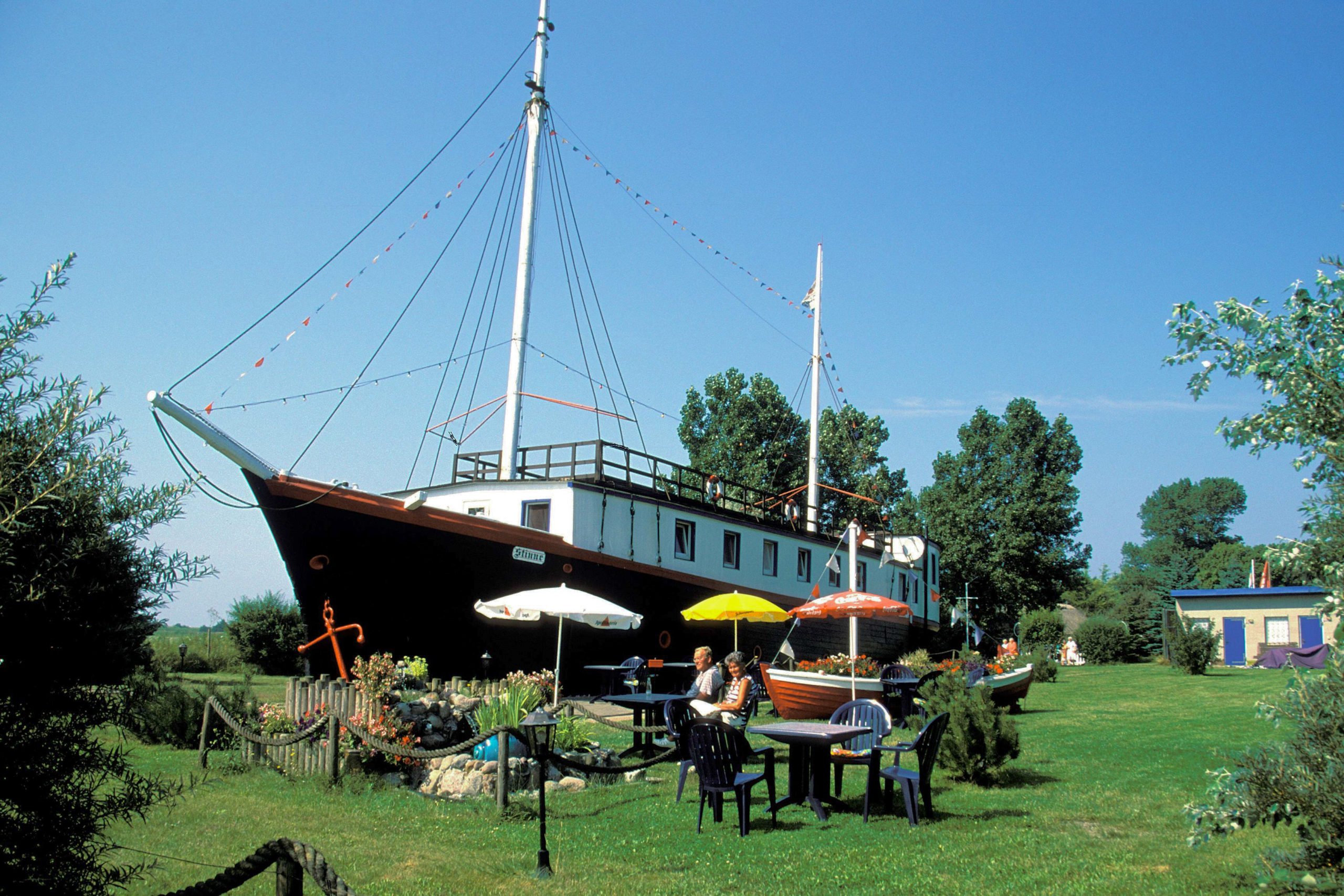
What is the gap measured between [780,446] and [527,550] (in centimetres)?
3165

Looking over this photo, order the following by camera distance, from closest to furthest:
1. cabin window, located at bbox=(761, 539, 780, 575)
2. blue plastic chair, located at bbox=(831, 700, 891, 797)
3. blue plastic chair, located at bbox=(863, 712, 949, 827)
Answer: blue plastic chair, located at bbox=(863, 712, 949, 827) → blue plastic chair, located at bbox=(831, 700, 891, 797) → cabin window, located at bbox=(761, 539, 780, 575)

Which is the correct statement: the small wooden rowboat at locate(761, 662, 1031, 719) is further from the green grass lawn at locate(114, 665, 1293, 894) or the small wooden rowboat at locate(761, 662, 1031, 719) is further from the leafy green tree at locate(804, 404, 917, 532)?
the leafy green tree at locate(804, 404, 917, 532)

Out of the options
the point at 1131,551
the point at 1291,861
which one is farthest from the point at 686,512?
the point at 1131,551

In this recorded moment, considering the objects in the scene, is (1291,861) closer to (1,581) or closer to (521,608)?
(1,581)

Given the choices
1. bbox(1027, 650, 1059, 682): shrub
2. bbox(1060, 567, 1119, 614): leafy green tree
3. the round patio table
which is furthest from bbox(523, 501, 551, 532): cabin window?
bbox(1060, 567, 1119, 614): leafy green tree

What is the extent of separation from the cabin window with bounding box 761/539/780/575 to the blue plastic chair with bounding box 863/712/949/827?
15.8m

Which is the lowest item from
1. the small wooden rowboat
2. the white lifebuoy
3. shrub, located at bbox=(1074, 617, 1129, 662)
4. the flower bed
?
shrub, located at bbox=(1074, 617, 1129, 662)

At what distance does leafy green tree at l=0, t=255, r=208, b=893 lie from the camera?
3.40 m

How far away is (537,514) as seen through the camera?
19344 millimetres

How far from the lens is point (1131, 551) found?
10150 centimetres

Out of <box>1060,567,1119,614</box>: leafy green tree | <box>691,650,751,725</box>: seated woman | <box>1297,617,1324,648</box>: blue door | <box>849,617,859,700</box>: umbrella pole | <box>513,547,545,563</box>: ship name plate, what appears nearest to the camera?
<box>691,650,751,725</box>: seated woman

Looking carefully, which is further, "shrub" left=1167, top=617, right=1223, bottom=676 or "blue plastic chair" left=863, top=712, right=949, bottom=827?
"shrub" left=1167, top=617, right=1223, bottom=676

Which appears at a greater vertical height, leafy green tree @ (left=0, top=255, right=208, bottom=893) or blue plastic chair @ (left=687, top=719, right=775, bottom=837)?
leafy green tree @ (left=0, top=255, right=208, bottom=893)

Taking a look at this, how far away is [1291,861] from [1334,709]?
73cm
